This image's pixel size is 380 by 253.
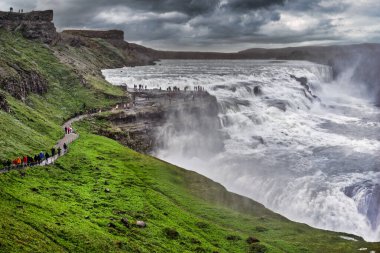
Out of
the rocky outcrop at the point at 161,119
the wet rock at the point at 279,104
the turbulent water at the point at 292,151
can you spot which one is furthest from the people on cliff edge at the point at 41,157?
the wet rock at the point at 279,104

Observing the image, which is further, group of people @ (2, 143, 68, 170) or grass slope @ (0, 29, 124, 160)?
grass slope @ (0, 29, 124, 160)

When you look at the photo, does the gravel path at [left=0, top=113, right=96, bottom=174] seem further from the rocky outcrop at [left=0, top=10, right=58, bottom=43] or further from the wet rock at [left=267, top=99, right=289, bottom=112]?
the rocky outcrop at [left=0, top=10, right=58, bottom=43]

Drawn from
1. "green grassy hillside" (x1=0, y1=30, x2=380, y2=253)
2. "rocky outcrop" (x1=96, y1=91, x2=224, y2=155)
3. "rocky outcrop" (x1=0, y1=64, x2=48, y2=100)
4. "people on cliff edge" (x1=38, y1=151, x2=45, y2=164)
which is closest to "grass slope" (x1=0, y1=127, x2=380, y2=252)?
"green grassy hillside" (x1=0, y1=30, x2=380, y2=253)

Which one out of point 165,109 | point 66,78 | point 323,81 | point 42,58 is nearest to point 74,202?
point 165,109

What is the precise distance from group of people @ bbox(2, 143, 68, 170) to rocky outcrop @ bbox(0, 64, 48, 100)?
73.0 feet

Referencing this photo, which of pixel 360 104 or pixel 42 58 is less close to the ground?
pixel 42 58

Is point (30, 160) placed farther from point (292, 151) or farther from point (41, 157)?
point (292, 151)

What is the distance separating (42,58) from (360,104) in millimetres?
106372

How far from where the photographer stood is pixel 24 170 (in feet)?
137

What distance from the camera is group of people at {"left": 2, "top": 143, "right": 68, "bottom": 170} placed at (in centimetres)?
4144

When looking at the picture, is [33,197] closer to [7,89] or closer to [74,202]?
[74,202]

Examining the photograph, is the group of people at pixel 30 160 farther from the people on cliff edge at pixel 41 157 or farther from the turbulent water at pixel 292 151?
the turbulent water at pixel 292 151

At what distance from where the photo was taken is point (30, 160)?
45.2 metres

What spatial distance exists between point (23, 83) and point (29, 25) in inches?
2170
